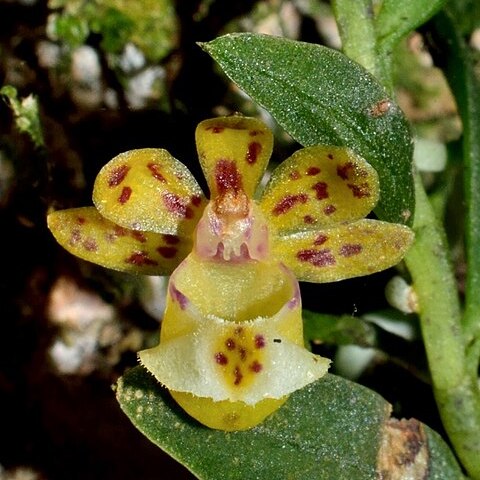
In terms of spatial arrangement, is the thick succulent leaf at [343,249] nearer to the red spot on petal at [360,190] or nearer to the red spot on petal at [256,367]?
the red spot on petal at [360,190]

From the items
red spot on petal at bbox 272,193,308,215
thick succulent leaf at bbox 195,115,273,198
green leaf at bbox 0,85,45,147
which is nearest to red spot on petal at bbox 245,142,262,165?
thick succulent leaf at bbox 195,115,273,198

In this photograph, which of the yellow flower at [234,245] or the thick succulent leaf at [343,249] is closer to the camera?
the yellow flower at [234,245]

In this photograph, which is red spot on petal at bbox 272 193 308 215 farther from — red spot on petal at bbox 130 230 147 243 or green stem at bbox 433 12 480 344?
green stem at bbox 433 12 480 344

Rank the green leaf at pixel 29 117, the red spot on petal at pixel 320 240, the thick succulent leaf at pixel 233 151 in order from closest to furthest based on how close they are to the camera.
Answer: the thick succulent leaf at pixel 233 151
the red spot on petal at pixel 320 240
the green leaf at pixel 29 117

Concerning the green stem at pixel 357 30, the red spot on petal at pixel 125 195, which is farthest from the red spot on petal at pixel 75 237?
the green stem at pixel 357 30

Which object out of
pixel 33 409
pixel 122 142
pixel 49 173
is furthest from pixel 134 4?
pixel 33 409

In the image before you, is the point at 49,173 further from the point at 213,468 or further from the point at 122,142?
the point at 213,468

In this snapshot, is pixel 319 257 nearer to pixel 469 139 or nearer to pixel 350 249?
pixel 350 249
